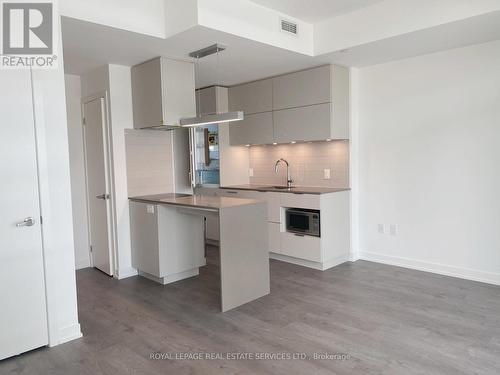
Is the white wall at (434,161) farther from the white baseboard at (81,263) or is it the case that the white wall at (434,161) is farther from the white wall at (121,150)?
the white baseboard at (81,263)

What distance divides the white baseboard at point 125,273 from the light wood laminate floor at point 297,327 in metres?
0.21

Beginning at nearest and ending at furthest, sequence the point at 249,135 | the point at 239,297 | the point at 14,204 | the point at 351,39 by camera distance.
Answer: the point at 14,204, the point at 239,297, the point at 351,39, the point at 249,135

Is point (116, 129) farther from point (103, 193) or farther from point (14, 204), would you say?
point (14, 204)

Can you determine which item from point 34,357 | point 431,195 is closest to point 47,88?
point 34,357

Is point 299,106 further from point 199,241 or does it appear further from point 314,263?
point 199,241

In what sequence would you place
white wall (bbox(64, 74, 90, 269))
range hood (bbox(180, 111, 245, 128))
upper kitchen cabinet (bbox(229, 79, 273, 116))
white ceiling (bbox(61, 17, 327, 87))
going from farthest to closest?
upper kitchen cabinet (bbox(229, 79, 273, 116)) < white wall (bbox(64, 74, 90, 269)) < range hood (bbox(180, 111, 245, 128)) < white ceiling (bbox(61, 17, 327, 87))

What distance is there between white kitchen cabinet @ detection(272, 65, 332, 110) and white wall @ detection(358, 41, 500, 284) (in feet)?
1.93

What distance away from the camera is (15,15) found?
8.97 ft

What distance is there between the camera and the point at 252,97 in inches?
219

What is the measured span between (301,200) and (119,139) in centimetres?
230

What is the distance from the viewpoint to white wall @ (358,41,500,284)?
3.98m

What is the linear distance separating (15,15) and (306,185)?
3868 millimetres

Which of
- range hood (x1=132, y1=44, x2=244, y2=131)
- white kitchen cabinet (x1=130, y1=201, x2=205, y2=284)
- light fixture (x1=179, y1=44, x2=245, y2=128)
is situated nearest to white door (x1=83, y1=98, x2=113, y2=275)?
white kitchen cabinet (x1=130, y1=201, x2=205, y2=284)

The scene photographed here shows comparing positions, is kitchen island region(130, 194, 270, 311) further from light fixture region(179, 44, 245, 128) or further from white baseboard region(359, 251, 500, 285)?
white baseboard region(359, 251, 500, 285)
